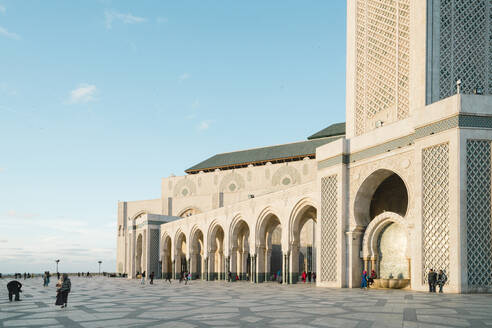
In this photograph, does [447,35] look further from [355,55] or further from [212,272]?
[212,272]

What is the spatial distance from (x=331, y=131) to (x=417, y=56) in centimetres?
2812

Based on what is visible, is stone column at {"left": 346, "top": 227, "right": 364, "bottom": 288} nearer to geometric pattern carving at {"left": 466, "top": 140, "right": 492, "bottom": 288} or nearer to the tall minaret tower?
the tall minaret tower

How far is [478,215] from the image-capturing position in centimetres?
1444

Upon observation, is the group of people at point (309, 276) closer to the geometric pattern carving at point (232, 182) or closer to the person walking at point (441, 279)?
the person walking at point (441, 279)

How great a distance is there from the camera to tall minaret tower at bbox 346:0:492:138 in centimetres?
1761

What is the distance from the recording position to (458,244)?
1420cm

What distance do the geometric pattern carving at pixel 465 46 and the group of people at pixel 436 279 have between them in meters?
6.17

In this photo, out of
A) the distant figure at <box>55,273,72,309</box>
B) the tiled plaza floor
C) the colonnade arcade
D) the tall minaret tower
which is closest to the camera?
the tiled plaza floor

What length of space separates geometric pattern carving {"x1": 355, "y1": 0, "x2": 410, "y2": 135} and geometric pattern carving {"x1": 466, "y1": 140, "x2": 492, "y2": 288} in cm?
433

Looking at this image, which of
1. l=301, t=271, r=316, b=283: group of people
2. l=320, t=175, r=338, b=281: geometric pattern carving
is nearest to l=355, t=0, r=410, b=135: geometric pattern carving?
l=320, t=175, r=338, b=281: geometric pattern carving

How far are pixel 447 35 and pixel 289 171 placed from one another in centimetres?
2494

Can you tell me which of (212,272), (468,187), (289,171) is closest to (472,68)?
(468,187)

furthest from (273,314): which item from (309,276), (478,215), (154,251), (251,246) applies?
(154,251)

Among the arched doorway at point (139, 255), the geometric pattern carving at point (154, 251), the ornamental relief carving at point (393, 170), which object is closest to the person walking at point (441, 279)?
the ornamental relief carving at point (393, 170)
